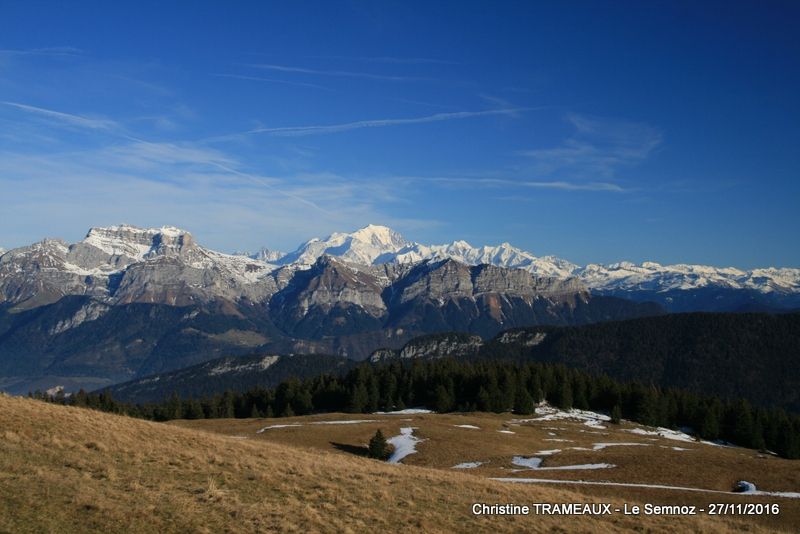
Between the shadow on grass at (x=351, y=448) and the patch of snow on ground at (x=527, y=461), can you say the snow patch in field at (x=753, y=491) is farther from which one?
the shadow on grass at (x=351, y=448)

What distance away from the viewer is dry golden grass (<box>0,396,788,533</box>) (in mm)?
23797

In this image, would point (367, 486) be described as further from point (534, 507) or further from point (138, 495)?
point (138, 495)

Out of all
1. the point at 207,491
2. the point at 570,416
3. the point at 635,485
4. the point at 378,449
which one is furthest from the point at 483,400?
the point at 207,491

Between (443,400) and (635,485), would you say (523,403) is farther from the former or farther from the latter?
(635,485)

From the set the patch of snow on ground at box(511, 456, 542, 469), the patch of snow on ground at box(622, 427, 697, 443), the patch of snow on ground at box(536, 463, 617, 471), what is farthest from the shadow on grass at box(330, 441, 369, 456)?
the patch of snow on ground at box(622, 427, 697, 443)

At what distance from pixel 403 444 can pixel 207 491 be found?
46337mm

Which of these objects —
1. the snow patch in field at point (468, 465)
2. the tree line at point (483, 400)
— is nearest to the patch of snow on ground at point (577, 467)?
the snow patch in field at point (468, 465)

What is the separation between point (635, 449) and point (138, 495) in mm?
59122

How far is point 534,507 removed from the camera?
32.5 meters

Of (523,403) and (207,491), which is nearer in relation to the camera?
(207,491)

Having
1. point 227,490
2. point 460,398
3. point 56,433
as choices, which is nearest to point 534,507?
point 227,490

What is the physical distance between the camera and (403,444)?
72250 millimetres

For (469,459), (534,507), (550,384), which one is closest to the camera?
(534,507)

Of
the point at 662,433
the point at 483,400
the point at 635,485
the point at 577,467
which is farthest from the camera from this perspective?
the point at 483,400
